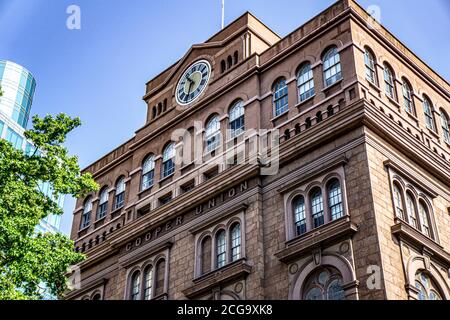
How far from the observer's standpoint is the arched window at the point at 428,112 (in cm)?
3497

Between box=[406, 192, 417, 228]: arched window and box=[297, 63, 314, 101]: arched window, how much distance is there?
6521 mm

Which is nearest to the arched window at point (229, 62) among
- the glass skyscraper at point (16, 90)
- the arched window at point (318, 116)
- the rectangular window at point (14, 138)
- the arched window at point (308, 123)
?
the arched window at point (308, 123)

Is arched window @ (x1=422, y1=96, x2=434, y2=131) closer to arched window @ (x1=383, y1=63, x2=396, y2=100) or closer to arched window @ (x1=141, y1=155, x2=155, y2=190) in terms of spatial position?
arched window @ (x1=383, y1=63, x2=396, y2=100)

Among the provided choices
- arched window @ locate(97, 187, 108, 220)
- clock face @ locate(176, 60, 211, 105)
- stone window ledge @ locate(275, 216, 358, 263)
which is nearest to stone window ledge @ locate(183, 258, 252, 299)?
stone window ledge @ locate(275, 216, 358, 263)

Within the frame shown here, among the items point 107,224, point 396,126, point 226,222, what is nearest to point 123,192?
point 107,224

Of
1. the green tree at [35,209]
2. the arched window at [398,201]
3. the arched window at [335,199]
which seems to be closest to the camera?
the green tree at [35,209]

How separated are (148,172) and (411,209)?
15768 millimetres

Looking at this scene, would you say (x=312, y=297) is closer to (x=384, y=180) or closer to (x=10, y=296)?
(x=384, y=180)

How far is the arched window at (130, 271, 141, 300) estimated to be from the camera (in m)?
34.9

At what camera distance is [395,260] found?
2597 centimetres

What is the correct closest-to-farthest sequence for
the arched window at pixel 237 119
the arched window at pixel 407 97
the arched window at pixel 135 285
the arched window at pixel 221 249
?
the arched window at pixel 221 249 < the arched window at pixel 407 97 < the arched window at pixel 237 119 < the arched window at pixel 135 285

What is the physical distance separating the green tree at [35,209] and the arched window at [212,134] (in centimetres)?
854

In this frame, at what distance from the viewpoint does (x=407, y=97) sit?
34312 mm

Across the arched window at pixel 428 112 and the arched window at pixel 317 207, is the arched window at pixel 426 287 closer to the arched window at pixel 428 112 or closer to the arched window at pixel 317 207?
the arched window at pixel 317 207
